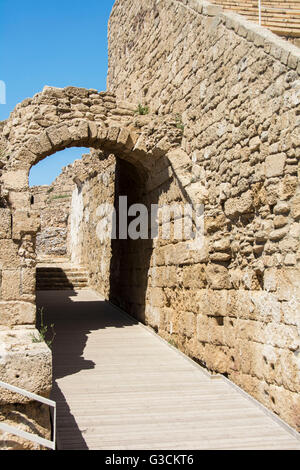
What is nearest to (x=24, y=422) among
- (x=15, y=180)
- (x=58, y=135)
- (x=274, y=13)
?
(x=15, y=180)

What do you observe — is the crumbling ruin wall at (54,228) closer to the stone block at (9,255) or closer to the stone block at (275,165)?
the stone block at (9,255)

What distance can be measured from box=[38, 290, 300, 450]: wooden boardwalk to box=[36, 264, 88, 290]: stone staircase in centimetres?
626

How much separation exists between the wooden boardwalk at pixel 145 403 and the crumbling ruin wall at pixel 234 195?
0.25 metres

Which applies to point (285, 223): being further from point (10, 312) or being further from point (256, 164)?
point (10, 312)

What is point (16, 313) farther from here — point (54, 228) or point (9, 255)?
point (54, 228)

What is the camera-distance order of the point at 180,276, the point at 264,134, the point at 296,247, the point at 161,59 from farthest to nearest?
the point at 161,59, the point at 180,276, the point at 264,134, the point at 296,247

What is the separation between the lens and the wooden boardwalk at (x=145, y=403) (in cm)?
377

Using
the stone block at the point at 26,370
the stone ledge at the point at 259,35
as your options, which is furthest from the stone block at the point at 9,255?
the stone ledge at the point at 259,35

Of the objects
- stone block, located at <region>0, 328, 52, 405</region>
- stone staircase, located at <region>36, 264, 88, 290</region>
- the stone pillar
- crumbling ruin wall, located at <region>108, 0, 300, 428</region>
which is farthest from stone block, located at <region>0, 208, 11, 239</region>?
stone staircase, located at <region>36, 264, 88, 290</region>

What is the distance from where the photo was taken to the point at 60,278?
14.0 metres

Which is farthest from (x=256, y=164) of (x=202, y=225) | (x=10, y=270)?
(x=10, y=270)

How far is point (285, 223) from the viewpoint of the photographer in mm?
4195

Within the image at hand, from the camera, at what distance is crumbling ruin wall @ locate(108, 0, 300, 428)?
4180 mm

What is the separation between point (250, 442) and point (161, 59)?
19.5ft
